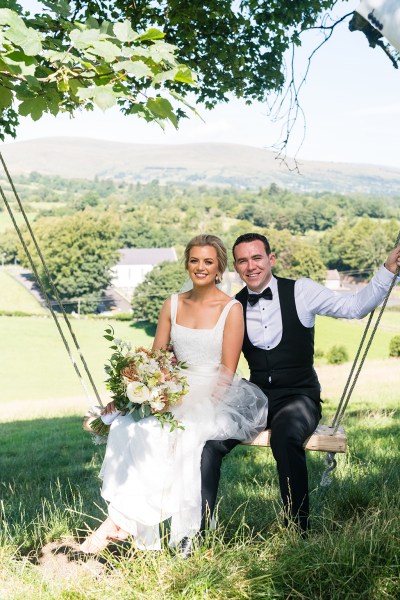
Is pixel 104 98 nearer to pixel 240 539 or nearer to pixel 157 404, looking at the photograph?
pixel 157 404

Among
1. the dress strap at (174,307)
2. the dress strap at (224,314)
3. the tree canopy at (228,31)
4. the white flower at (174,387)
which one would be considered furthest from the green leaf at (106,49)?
the tree canopy at (228,31)

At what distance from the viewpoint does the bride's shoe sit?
3682mm

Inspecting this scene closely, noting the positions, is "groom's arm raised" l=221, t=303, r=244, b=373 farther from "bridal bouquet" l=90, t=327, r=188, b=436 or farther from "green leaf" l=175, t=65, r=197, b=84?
"green leaf" l=175, t=65, r=197, b=84

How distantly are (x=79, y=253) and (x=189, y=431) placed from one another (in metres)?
74.7

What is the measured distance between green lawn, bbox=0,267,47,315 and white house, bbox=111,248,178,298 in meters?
8.85

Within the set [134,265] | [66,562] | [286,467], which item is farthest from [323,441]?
[134,265]

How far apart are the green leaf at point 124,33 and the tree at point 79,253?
71026 millimetres

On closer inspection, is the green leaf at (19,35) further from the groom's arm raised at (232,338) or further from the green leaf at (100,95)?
the groom's arm raised at (232,338)

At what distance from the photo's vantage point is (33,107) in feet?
10.2

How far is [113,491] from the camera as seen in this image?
12.3ft

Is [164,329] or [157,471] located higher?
[164,329]

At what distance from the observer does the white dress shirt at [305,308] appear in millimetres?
4219

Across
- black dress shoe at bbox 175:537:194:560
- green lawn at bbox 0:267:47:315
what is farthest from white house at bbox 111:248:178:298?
black dress shoe at bbox 175:537:194:560

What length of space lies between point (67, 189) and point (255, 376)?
5435 inches
